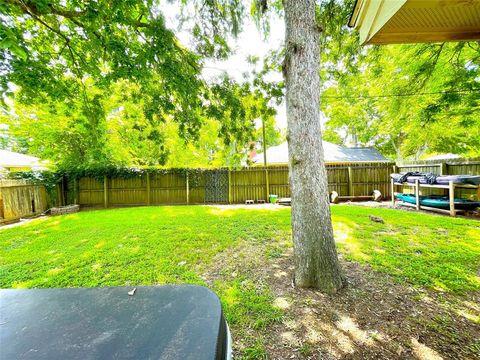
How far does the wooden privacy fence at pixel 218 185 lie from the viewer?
9.98 m

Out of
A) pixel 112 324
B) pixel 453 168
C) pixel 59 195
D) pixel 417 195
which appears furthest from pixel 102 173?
pixel 453 168

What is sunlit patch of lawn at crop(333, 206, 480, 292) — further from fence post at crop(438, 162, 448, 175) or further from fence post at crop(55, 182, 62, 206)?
fence post at crop(55, 182, 62, 206)

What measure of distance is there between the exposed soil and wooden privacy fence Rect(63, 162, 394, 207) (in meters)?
7.63

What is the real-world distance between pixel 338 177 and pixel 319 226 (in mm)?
8912

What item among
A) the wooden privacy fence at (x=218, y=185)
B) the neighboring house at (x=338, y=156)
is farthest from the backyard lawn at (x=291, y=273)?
the neighboring house at (x=338, y=156)

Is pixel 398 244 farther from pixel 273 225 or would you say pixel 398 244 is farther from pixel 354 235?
pixel 273 225

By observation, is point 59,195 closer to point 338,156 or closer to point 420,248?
point 420,248

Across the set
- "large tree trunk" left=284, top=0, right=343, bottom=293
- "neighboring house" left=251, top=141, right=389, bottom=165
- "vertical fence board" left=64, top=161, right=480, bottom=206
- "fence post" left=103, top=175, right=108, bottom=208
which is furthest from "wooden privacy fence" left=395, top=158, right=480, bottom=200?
"fence post" left=103, top=175, right=108, bottom=208

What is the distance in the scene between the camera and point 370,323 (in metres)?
1.96

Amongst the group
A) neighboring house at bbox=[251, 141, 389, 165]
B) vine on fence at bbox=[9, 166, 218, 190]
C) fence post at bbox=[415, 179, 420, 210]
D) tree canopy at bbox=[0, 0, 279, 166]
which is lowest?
fence post at bbox=[415, 179, 420, 210]

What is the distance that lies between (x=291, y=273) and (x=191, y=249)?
1906 mm

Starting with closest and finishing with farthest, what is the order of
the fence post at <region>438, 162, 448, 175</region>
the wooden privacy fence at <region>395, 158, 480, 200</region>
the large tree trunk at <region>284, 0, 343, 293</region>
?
the large tree trunk at <region>284, 0, 343, 293</region> < the wooden privacy fence at <region>395, 158, 480, 200</region> < the fence post at <region>438, 162, 448, 175</region>

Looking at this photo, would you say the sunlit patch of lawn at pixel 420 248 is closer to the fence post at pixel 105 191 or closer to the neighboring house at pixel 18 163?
the fence post at pixel 105 191

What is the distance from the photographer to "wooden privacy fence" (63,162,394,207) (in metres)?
9.98
